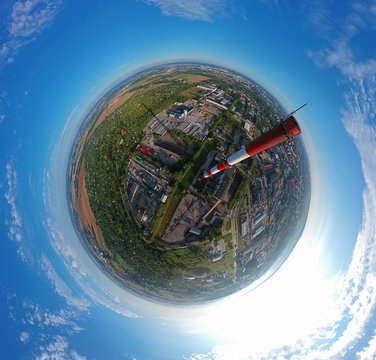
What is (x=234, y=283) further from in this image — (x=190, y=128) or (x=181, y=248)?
(x=190, y=128)

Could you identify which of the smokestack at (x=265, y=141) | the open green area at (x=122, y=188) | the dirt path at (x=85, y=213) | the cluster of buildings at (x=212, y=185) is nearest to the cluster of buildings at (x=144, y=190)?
the cluster of buildings at (x=212, y=185)

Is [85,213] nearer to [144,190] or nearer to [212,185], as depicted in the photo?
[144,190]

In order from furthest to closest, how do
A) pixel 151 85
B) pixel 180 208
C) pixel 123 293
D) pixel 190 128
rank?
1. pixel 123 293
2. pixel 151 85
3. pixel 190 128
4. pixel 180 208

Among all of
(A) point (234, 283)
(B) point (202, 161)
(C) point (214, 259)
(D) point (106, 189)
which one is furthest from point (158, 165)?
(A) point (234, 283)

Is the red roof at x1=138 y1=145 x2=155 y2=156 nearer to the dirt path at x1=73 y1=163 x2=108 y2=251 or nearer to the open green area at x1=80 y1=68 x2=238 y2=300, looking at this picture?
the open green area at x1=80 y1=68 x2=238 y2=300

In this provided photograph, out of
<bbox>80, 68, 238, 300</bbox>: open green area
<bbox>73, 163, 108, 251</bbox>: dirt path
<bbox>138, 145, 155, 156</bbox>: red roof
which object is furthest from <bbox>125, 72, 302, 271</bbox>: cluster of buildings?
<bbox>73, 163, 108, 251</bbox>: dirt path

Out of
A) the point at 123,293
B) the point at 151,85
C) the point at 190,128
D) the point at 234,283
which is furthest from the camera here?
the point at 123,293

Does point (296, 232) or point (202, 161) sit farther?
point (296, 232)
